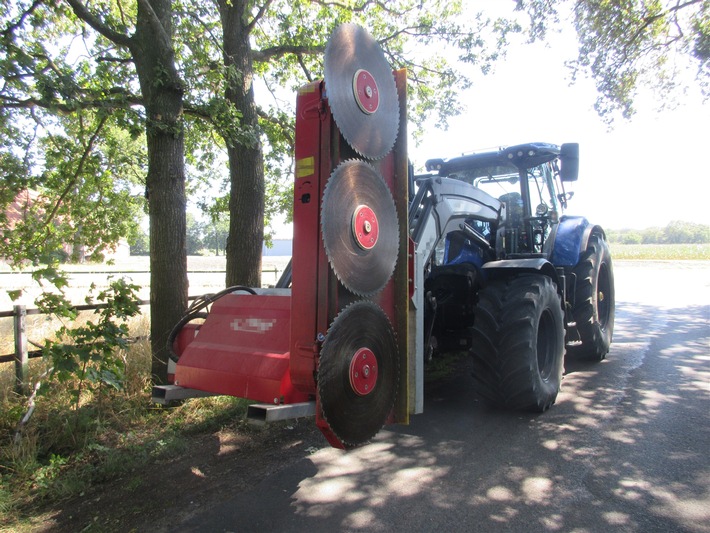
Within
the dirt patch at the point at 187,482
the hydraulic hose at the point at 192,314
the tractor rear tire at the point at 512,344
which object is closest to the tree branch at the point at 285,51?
the tractor rear tire at the point at 512,344

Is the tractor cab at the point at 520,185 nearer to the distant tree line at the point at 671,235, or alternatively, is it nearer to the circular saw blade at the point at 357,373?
the circular saw blade at the point at 357,373

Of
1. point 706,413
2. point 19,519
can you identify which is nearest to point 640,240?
point 706,413

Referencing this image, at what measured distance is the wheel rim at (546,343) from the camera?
518 cm

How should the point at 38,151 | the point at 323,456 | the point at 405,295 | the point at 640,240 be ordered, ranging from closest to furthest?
1. the point at 405,295
2. the point at 323,456
3. the point at 38,151
4. the point at 640,240

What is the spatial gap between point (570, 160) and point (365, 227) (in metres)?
4.26

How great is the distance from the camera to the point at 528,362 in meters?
4.46

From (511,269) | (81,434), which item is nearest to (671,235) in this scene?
(511,269)

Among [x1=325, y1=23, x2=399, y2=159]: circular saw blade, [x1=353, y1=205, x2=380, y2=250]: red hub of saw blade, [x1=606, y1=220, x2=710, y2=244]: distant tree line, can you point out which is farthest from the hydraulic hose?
[x1=606, y1=220, x2=710, y2=244]: distant tree line

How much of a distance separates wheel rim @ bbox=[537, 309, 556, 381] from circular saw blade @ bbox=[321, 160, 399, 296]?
104 inches

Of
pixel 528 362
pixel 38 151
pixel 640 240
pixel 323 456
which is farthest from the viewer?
pixel 640 240

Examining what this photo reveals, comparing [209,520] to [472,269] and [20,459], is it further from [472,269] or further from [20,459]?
[472,269]

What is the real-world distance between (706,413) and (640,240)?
76.7 meters

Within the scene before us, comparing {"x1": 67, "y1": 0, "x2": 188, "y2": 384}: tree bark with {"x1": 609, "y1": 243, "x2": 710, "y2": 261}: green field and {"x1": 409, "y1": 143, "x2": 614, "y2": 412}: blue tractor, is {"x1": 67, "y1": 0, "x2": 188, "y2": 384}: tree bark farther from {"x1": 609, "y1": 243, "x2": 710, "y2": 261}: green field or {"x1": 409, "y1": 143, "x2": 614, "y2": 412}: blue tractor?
{"x1": 609, "y1": 243, "x2": 710, "y2": 261}: green field

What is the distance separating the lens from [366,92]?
322cm
